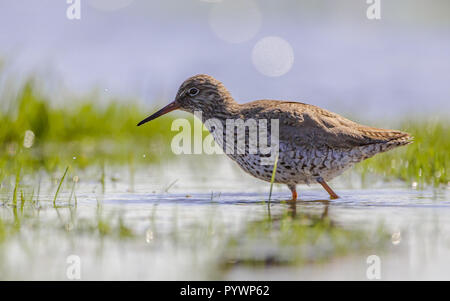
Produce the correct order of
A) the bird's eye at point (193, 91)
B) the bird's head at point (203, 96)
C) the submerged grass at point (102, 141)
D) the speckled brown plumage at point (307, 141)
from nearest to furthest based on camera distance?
1. the speckled brown plumage at point (307, 141)
2. the bird's head at point (203, 96)
3. the bird's eye at point (193, 91)
4. the submerged grass at point (102, 141)

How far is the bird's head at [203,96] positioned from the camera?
26.9 feet

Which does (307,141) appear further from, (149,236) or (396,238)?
(149,236)

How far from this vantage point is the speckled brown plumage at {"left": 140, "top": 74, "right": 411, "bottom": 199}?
23.8 feet

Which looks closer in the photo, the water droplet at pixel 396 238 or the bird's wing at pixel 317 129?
the water droplet at pixel 396 238

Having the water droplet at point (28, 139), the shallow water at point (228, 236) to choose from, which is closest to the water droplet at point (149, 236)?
Result: the shallow water at point (228, 236)

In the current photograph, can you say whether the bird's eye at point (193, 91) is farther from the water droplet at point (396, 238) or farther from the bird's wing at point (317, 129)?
the water droplet at point (396, 238)

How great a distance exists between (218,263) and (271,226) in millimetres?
1204

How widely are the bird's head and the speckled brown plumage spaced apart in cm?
6

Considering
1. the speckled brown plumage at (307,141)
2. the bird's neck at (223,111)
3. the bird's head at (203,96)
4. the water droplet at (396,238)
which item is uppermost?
the bird's head at (203,96)

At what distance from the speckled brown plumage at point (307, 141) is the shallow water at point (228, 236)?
13.7 inches

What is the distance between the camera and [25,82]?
41.0 feet

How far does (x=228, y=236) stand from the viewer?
4.95m

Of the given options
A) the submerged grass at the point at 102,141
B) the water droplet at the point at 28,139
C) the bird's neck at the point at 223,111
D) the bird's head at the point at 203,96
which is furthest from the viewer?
the water droplet at the point at 28,139
